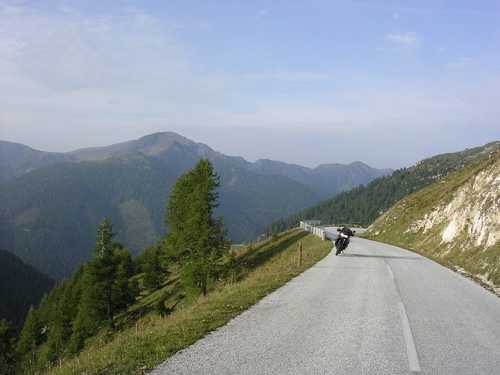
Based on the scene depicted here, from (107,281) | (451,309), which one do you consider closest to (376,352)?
(451,309)

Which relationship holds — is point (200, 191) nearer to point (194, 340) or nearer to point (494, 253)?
point (494, 253)

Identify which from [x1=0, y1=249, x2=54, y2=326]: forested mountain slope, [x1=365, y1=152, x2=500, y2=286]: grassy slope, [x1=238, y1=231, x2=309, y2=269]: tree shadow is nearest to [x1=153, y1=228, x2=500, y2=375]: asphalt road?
[x1=365, y1=152, x2=500, y2=286]: grassy slope

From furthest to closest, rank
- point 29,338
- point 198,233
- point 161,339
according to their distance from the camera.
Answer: point 29,338, point 198,233, point 161,339

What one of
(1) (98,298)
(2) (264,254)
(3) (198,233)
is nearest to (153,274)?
(2) (264,254)

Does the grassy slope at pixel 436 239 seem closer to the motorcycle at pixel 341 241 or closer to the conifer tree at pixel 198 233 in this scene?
the motorcycle at pixel 341 241

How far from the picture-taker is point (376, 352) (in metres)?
8.30

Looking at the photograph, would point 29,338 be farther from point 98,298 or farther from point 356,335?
point 356,335

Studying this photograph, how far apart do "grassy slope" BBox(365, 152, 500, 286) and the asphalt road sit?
7.03 meters

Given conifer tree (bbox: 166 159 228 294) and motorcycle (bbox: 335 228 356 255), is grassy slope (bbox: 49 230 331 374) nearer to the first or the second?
motorcycle (bbox: 335 228 356 255)

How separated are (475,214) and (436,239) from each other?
8015 millimetres

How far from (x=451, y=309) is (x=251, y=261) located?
4536 cm

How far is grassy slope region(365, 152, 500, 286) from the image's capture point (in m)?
22.9

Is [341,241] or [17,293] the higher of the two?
[341,241]

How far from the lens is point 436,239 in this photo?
3759cm
